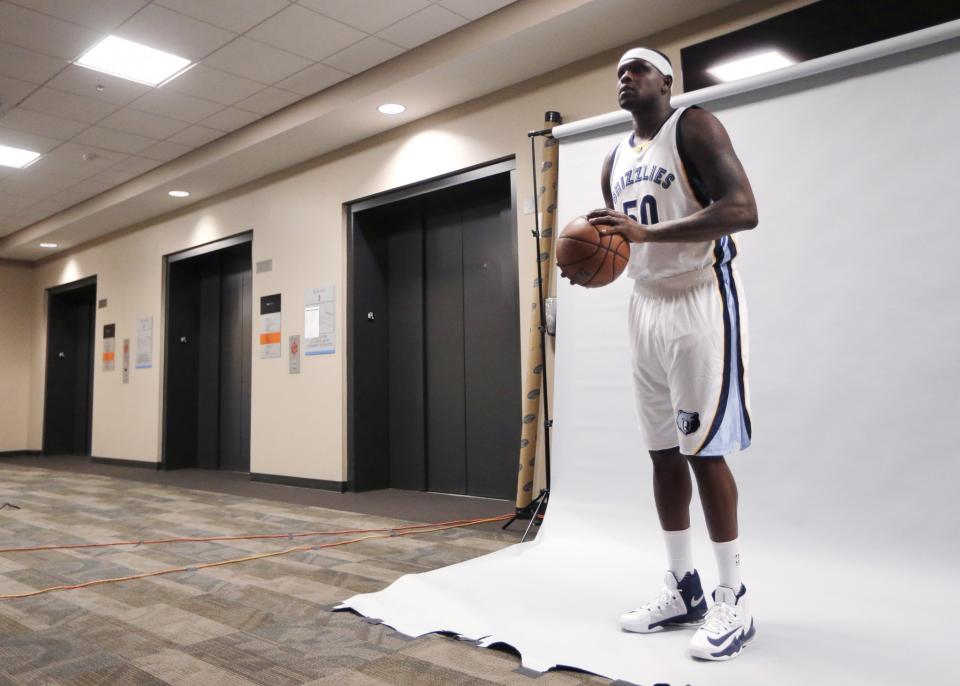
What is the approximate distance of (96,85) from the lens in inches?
183

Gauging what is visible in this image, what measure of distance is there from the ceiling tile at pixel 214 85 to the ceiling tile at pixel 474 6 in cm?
165

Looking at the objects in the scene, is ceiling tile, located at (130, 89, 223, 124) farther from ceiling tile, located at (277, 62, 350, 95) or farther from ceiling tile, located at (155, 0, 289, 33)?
ceiling tile, located at (155, 0, 289, 33)

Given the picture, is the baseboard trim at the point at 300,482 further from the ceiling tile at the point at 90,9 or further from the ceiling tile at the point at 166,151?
the ceiling tile at the point at 90,9

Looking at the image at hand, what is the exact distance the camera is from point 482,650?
1.80m

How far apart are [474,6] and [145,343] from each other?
18.3ft

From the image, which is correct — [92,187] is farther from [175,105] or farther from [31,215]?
[175,105]

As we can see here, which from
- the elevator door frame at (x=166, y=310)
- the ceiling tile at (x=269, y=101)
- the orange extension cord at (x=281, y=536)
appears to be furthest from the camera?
the elevator door frame at (x=166, y=310)

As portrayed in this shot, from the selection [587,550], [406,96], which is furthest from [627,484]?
[406,96]

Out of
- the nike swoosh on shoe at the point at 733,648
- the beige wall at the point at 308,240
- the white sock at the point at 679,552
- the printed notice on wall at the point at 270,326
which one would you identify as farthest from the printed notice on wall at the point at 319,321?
the nike swoosh on shoe at the point at 733,648

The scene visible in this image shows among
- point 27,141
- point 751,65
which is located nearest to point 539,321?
point 751,65

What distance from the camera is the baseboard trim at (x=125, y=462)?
7215mm

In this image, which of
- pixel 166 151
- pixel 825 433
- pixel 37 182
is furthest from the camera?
pixel 37 182

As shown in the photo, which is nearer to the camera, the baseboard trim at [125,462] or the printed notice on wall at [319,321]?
the printed notice on wall at [319,321]

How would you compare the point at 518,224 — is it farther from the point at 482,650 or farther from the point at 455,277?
the point at 482,650
